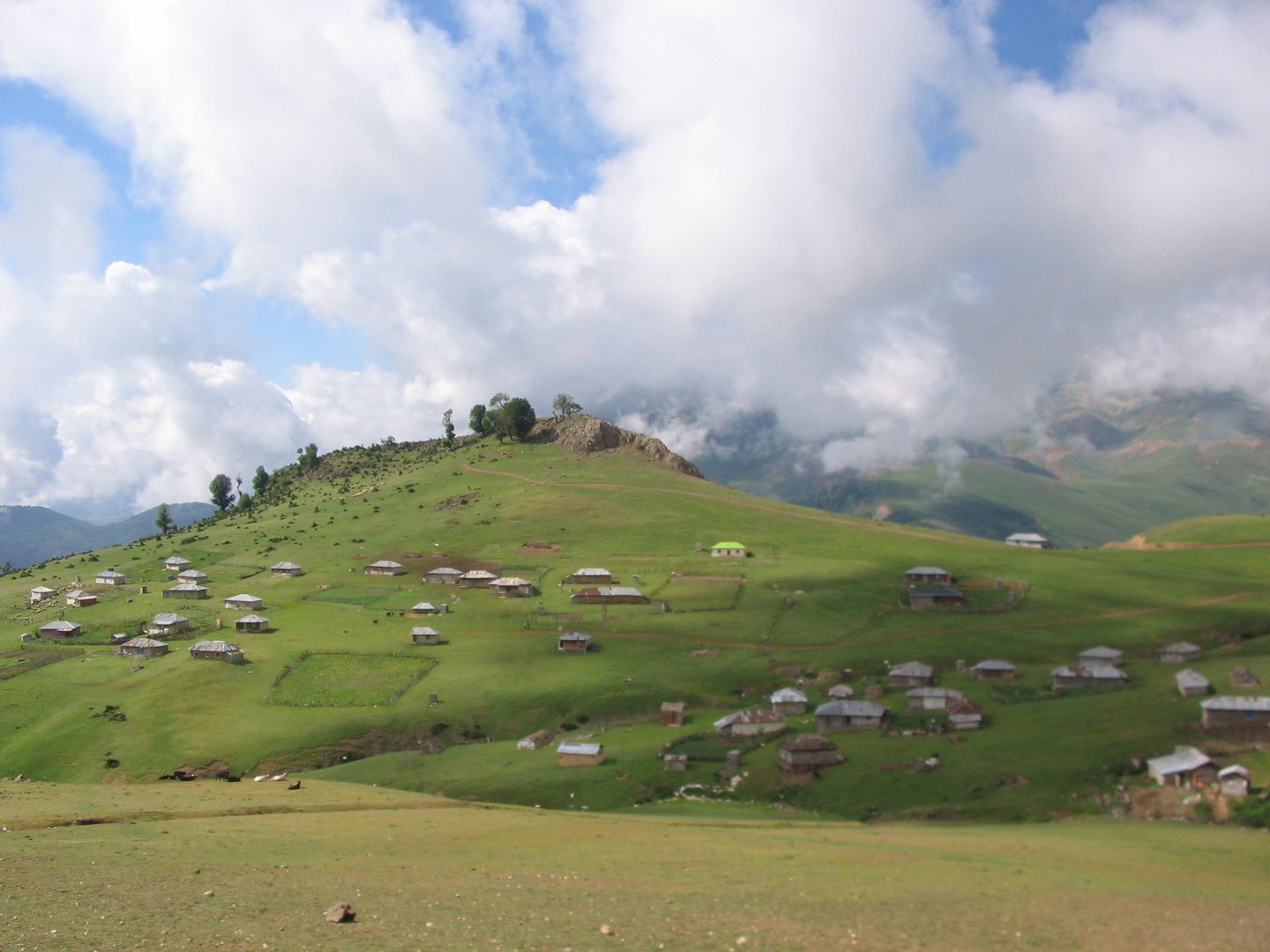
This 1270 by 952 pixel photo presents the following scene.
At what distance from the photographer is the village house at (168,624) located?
105m

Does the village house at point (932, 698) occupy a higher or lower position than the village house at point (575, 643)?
lower

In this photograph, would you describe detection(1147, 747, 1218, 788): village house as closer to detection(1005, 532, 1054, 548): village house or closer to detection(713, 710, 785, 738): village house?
detection(713, 710, 785, 738): village house

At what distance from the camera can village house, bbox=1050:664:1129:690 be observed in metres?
73.7

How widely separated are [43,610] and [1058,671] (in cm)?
12985

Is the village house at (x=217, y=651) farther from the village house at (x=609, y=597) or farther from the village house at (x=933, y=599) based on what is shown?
the village house at (x=933, y=599)

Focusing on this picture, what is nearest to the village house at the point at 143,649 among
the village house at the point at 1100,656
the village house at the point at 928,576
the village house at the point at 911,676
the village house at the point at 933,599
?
the village house at the point at 911,676

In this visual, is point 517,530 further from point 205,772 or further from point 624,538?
point 205,772

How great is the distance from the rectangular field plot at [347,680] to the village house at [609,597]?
86.7ft

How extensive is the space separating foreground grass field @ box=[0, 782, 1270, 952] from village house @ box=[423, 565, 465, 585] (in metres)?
81.4

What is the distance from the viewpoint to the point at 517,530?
156750 mm

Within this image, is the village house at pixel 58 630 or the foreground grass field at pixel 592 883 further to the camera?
the village house at pixel 58 630

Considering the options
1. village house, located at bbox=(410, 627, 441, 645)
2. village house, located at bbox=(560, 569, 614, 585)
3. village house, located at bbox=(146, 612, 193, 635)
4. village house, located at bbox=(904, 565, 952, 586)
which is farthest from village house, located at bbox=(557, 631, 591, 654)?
village house, located at bbox=(146, 612, 193, 635)

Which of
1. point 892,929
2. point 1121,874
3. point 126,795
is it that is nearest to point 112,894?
point 892,929

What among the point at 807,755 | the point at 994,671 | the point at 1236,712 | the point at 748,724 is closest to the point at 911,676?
the point at 994,671
